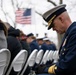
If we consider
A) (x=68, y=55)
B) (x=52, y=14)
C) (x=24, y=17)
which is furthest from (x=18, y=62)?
(x=24, y=17)

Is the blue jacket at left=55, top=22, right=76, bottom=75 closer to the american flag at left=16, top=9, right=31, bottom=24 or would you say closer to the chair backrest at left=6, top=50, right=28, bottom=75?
the chair backrest at left=6, top=50, right=28, bottom=75

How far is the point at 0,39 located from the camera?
424 cm

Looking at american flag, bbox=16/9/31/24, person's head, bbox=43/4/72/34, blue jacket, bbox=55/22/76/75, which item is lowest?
american flag, bbox=16/9/31/24

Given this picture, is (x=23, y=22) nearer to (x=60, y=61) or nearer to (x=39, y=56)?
(x=39, y=56)

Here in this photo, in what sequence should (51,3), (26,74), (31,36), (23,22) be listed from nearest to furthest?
(26,74) < (31,36) < (23,22) < (51,3)

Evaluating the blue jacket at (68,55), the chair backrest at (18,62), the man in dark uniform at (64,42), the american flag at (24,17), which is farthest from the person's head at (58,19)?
the american flag at (24,17)

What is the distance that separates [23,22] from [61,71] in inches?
545

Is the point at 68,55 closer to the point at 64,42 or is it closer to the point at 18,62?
the point at 64,42

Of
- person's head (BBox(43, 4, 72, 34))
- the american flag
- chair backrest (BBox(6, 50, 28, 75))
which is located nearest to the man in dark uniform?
person's head (BBox(43, 4, 72, 34))

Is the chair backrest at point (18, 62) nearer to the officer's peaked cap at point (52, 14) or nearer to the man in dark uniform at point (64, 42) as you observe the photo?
the man in dark uniform at point (64, 42)

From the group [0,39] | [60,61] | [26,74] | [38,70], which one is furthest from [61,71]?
[26,74]

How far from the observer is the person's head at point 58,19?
13.2ft

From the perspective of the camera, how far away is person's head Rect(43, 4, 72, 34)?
13.2ft

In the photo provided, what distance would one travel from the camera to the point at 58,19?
161 inches
